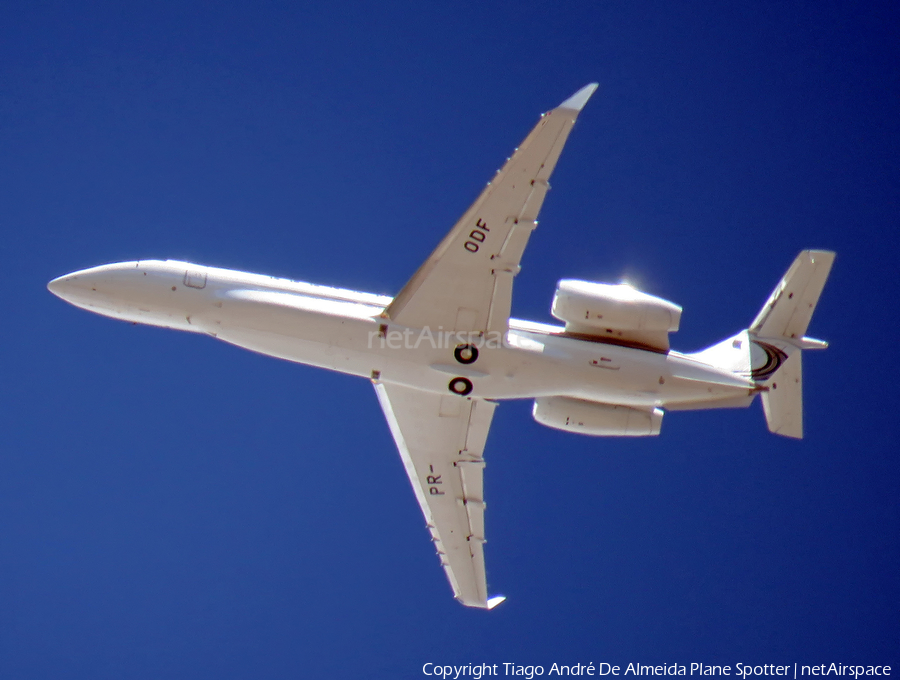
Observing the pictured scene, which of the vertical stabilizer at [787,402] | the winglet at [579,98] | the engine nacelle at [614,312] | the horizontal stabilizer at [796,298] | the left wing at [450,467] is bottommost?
the left wing at [450,467]

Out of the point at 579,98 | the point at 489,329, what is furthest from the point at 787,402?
the point at 579,98

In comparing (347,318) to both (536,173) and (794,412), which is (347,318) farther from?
(794,412)

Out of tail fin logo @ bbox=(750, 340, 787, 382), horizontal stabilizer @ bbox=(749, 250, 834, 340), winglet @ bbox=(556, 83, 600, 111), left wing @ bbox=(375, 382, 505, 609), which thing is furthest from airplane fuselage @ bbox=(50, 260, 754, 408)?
winglet @ bbox=(556, 83, 600, 111)

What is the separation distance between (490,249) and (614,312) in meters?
3.43

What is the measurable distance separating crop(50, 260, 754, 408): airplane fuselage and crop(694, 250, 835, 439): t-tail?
122 centimetres

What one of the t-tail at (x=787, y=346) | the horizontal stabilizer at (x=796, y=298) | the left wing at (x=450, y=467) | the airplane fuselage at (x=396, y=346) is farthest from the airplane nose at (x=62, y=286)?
the horizontal stabilizer at (x=796, y=298)

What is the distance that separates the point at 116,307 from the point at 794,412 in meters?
17.6

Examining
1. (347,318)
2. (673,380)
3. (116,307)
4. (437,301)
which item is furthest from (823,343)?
(116,307)

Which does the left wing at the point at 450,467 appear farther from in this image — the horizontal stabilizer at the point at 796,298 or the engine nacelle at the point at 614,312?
the horizontal stabilizer at the point at 796,298

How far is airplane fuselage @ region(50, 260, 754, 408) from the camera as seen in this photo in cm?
2319

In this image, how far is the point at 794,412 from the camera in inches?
987

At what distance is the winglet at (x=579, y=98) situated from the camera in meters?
20.6

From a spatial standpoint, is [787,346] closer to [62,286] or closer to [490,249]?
[490,249]

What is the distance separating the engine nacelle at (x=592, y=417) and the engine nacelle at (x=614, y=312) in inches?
75.1
